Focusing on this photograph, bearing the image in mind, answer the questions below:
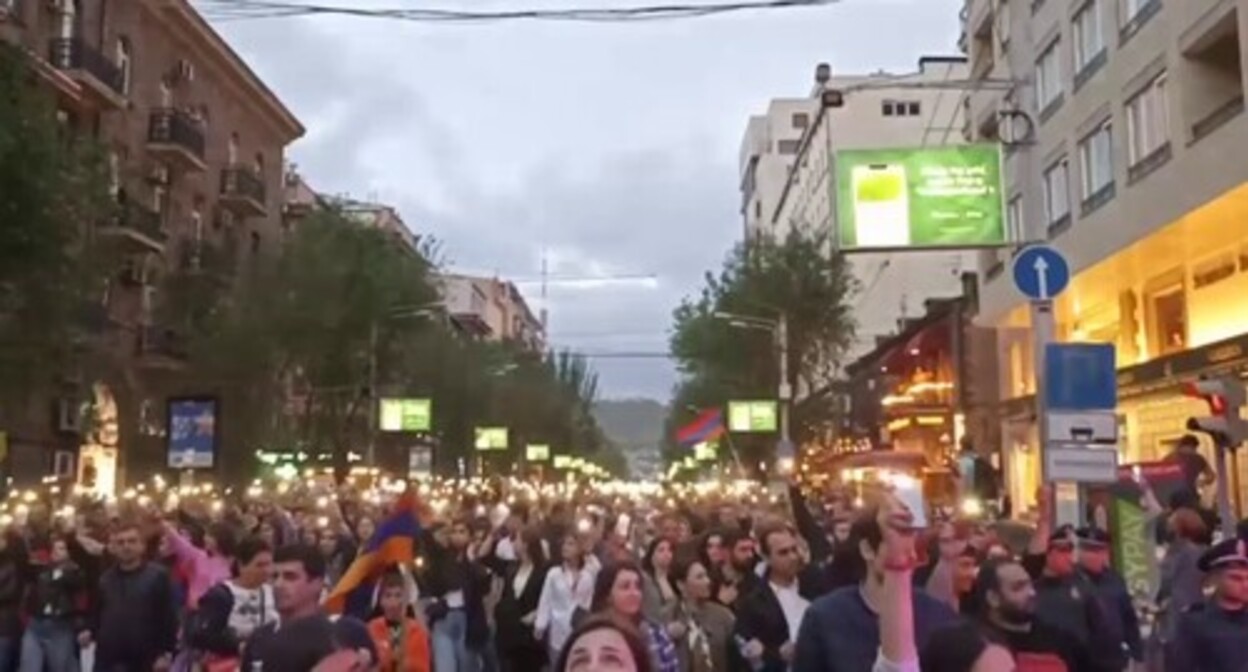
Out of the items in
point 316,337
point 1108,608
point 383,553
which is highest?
point 316,337

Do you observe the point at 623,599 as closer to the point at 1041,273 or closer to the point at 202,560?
the point at 202,560

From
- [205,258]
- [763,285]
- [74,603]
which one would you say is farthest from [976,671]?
[763,285]

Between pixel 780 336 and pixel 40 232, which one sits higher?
pixel 780 336

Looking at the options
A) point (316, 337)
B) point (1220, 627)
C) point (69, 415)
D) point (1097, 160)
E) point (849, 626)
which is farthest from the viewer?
point (316, 337)

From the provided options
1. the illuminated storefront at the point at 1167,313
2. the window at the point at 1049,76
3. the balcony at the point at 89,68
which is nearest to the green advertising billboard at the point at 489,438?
the balcony at the point at 89,68

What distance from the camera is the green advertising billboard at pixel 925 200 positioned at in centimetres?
1884

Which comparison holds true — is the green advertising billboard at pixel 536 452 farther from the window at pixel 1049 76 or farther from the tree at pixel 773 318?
the window at pixel 1049 76

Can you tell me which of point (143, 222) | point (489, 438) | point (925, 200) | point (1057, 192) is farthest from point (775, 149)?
point (925, 200)

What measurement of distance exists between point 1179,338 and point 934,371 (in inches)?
864

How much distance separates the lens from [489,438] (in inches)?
2591

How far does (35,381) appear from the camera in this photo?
23.5 meters

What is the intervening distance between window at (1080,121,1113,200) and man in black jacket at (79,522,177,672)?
20.9 meters

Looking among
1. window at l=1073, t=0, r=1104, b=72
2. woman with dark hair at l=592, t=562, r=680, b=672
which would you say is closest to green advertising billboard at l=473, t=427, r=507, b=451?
window at l=1073, t=0, r=1104, b=72

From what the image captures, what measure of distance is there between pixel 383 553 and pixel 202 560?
10.2 feet
